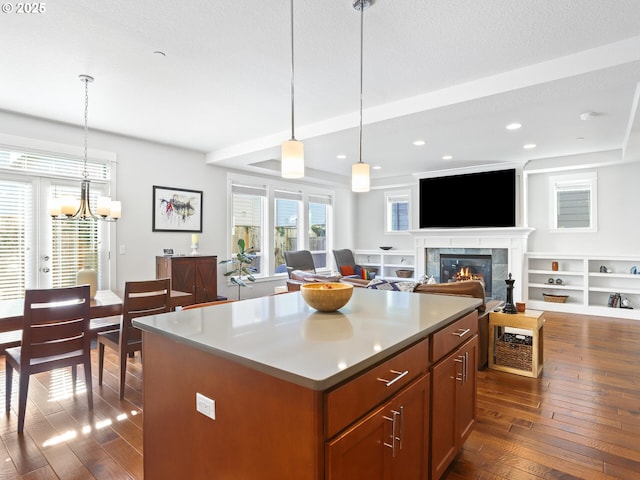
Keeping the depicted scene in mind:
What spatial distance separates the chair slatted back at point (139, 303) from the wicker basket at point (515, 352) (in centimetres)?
→ 318

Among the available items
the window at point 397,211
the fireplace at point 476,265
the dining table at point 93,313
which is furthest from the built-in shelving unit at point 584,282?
the dining table at point 93,313

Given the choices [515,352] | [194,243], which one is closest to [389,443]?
[515,352]

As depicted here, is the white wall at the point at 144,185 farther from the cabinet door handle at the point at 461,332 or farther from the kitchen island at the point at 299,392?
the cabinet door handle at the point at 461,332

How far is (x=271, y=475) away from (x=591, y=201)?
7.21 meters

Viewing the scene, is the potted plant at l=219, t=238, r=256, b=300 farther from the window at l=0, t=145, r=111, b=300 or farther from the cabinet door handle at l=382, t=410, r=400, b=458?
the cabinet door handle at l=382, t=410, r=400, b=458

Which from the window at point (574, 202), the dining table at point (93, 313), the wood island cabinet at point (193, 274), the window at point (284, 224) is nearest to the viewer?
the dining table at point (93, 313)

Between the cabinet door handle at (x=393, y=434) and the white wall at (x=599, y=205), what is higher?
the white wall at (x=599, y=205)

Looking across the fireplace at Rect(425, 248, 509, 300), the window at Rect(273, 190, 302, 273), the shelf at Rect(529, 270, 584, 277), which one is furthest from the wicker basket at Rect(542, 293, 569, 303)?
the window at Rect(273, 190, 302, 273)

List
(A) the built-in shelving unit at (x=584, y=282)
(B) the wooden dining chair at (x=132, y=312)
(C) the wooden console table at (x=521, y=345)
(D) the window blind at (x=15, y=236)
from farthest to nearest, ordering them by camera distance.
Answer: (A) the built-in shelving unit at (x=584, y=282) → (D) the window blind at (x=15, y=236) → (C) the wooden console table at (x=521, y=345) → (B) the wooden dining chair at (x=132, y=312)

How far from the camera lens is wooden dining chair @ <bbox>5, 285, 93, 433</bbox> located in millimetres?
2387

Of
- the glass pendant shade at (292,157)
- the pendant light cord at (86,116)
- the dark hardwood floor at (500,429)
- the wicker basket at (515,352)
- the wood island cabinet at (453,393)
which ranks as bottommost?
the dark hardwood floor at (500,429)

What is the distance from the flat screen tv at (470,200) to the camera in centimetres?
655

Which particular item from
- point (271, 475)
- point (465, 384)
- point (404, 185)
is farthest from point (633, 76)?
point (404, 185)

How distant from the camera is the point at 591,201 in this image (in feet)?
20.4
